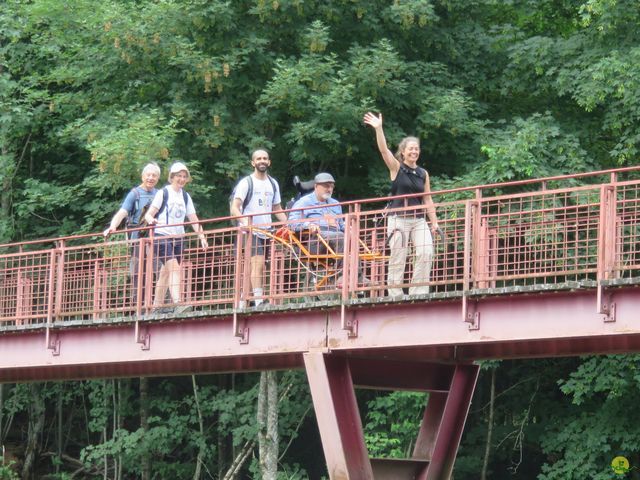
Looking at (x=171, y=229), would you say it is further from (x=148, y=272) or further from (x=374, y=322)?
(x=374, y=322)

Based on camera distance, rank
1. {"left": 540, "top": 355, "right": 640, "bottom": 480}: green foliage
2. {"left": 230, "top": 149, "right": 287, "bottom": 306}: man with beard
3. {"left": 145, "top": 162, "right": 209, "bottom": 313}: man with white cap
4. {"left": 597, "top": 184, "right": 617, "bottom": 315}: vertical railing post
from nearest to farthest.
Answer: {"left": 597, "top": 184, "right": 617, "bottom": 315}: vertical railing post < {"left": 230, "top": 149, "right": 287, "bottom": 306}: man with beard < {"left": 145, "top": 162, "right": 209, "bottom": 313}: man with white cap < {"left": 540, "top": 355, "right": 640, "bottom": 480}: green foliage

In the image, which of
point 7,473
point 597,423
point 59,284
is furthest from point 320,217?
point 7,473

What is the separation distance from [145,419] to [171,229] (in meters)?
14.3

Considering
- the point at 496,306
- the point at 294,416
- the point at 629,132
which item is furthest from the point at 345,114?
the point at 496,306

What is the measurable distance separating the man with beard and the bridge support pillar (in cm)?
131

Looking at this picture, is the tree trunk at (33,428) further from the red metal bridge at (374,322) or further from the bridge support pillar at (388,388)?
the bridge support pillar at (388,388)

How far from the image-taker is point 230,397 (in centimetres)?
2930

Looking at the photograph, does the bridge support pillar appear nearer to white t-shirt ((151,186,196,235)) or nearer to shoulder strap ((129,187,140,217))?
white t-shirt ((151,186,196,235))

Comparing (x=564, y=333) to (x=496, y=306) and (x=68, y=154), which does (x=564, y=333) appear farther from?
(x=68, y=154)

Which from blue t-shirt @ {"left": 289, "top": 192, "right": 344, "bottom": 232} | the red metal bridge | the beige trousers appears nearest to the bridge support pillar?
the red metal bridge

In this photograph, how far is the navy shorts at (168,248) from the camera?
16766mm

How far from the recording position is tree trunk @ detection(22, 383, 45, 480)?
108 ft

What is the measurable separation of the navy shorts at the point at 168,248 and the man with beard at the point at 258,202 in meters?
0.76

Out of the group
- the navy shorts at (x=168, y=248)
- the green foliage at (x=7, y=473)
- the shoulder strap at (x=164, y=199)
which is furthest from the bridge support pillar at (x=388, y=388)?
the green foliage at (x=7, y=473)
